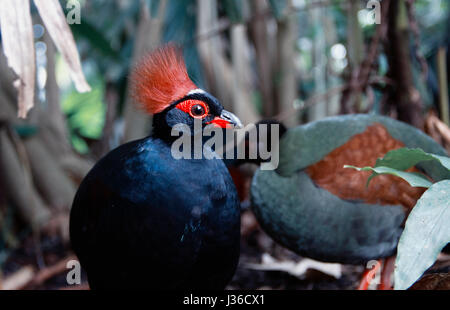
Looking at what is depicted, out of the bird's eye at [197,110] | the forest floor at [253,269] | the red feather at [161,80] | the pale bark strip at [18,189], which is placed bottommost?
the forest floor at [253,269]

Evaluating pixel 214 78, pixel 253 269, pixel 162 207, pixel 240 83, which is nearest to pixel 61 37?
pixel 162 207

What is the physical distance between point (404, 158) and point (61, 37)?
42.9 inches

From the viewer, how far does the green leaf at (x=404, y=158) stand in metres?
1.30

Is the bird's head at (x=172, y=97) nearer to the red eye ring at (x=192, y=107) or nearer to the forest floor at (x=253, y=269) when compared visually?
the red eye ring at (x=192, y=107)

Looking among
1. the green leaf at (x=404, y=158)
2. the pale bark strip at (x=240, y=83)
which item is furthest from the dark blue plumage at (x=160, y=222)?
the pale bark strip at (x=240, y=83)

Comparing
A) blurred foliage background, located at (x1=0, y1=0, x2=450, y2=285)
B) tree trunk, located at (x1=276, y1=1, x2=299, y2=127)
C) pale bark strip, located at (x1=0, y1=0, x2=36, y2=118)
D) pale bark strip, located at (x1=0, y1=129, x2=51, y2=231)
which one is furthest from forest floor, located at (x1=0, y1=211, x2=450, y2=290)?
pale bark strip, located at (x1=0, y1=0, x2=36, y2=118)

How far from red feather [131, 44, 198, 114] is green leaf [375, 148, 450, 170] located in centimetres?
68

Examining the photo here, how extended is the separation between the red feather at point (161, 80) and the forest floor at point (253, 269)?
3.80ft

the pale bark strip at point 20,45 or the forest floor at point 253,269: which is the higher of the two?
the pale bark strip at point 20,45

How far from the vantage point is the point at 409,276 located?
109 centimetres

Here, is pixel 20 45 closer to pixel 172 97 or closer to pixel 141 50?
pixel 172 97

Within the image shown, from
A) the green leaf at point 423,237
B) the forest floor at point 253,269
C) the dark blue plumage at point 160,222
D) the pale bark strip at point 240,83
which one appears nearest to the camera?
the green leaf at point 423,237

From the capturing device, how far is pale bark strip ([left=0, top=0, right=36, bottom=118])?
1.29 metres

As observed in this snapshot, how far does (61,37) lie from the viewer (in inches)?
53.9
